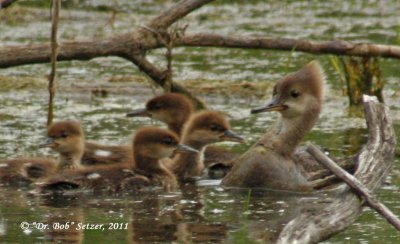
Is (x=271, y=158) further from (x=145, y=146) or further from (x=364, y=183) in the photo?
(x=364, y=183)

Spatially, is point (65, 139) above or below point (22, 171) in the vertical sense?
above

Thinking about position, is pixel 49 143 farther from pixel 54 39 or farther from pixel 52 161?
pixel 54 39

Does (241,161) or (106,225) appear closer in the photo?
(106,225)

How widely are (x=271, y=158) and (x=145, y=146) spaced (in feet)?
2.73

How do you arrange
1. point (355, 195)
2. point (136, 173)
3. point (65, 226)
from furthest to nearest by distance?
point (136, 173) < point (65, 226) < point (355, 195)

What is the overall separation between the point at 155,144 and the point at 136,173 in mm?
286

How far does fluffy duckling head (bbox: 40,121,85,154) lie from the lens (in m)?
9.03

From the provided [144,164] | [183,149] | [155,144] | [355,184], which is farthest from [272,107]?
[355,184]

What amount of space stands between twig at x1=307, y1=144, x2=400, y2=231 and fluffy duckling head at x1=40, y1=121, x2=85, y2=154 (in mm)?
3256

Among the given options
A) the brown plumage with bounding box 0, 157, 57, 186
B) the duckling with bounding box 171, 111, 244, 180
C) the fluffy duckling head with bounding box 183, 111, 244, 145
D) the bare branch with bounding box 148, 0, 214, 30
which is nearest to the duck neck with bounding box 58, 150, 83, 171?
the brown plumage with bounding box 0, 157, 57, 186

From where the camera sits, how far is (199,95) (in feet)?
39.0

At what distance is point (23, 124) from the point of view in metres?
10.8

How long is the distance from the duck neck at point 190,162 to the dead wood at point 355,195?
272 centimetres

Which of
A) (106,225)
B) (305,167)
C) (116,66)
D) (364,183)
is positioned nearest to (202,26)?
(116,66)
